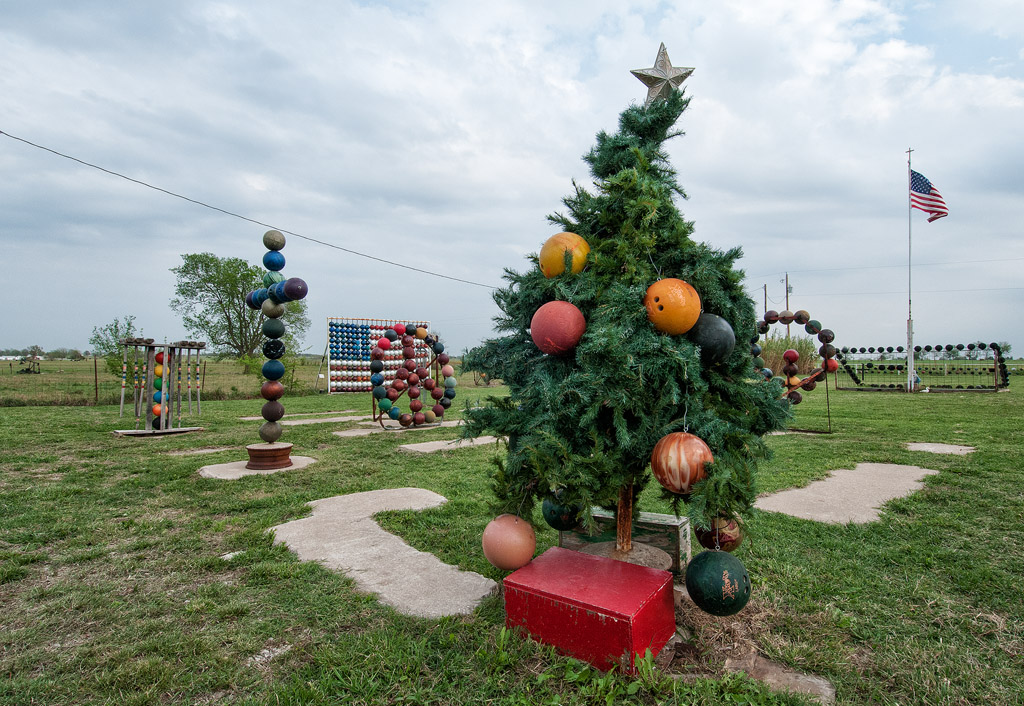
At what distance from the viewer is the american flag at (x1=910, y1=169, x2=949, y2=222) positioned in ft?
53.7

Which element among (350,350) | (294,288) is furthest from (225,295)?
(294,288)

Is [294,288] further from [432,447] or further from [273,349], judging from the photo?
[432,447]

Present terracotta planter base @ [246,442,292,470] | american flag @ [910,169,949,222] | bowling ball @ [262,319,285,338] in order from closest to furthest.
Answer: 1. terracotta planter base @ [246,442,292,470]
2. bowling ball @ [262,319,285,338]
3. american flag @ [910,169,949,222]

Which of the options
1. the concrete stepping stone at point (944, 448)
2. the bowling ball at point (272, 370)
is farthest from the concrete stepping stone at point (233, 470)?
the concrete stepping stone at point (944, 448)

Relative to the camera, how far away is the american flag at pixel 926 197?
53.7 ft

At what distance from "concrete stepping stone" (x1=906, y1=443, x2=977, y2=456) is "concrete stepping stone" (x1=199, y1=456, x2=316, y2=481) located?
7994 mm

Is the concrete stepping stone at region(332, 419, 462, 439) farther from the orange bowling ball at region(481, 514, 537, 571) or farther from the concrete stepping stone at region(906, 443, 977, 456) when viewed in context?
the concrete stepping stone at region(906, 443, 977, 456)

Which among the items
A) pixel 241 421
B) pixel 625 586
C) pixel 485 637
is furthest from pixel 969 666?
pixel 241 421

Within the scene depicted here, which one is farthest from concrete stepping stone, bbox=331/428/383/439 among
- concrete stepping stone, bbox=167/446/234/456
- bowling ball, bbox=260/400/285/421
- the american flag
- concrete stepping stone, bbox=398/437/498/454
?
the american flag

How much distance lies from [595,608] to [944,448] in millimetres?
7428

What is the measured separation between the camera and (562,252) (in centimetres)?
244

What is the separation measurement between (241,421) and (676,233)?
35.9ft

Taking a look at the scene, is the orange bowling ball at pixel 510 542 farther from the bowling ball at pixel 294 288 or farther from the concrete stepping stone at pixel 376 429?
the concrete stepping stone at pixel 376 429

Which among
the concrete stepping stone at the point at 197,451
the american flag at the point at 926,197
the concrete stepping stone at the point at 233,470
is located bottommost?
the concrete stepping stone at the point at 197,451
